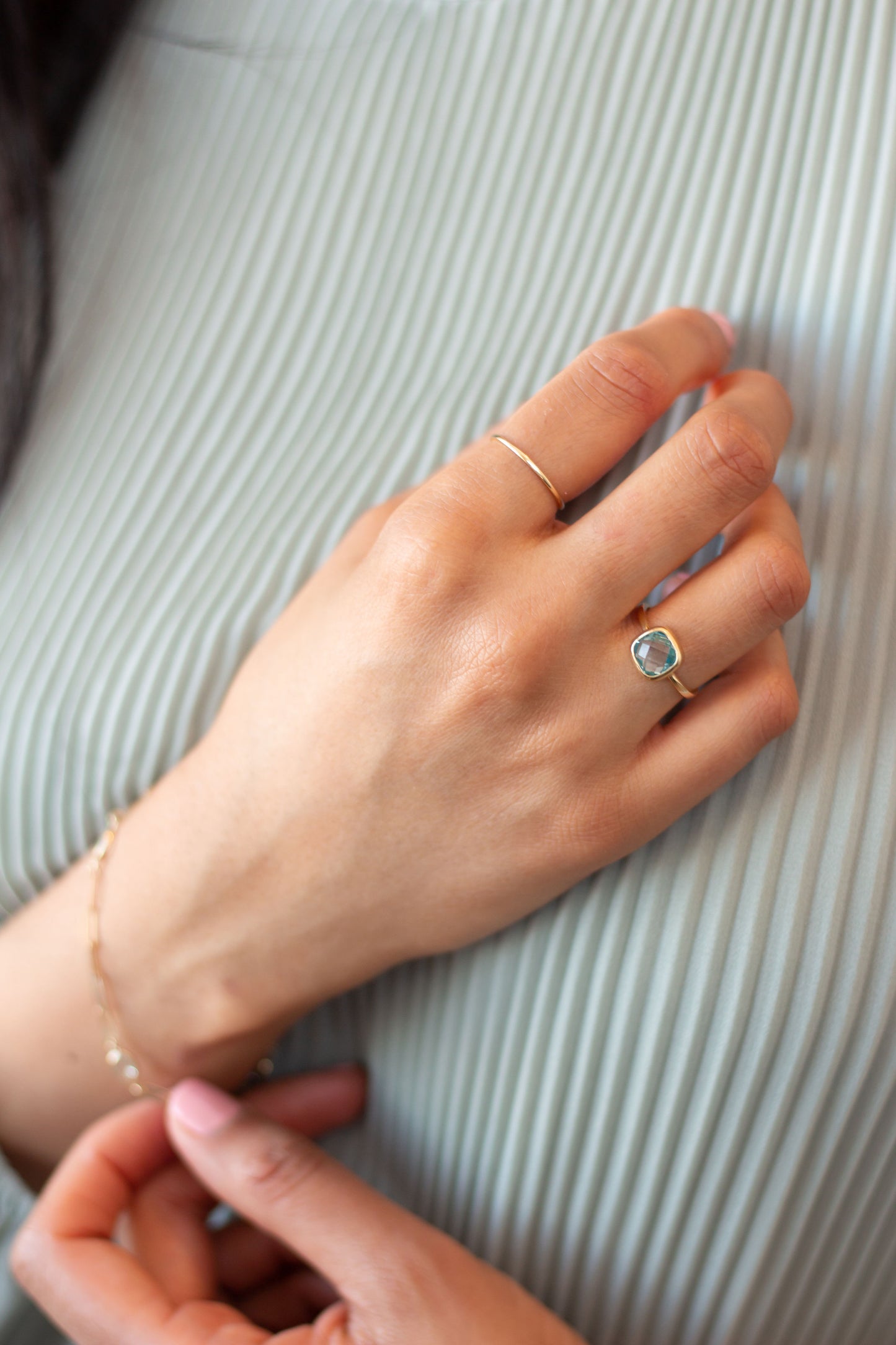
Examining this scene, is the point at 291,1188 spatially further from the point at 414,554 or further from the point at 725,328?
the point at 725,328

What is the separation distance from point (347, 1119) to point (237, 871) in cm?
23

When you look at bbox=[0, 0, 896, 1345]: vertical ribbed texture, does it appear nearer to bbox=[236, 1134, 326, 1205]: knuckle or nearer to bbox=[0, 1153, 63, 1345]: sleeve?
bbox=[236, 1134, 326, 1205]: knuckle

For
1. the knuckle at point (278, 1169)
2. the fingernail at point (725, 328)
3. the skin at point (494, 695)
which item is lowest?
the knuckle at point (278, 1169)

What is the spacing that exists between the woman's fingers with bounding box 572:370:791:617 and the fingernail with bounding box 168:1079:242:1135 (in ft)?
1.35

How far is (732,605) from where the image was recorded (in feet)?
1.65

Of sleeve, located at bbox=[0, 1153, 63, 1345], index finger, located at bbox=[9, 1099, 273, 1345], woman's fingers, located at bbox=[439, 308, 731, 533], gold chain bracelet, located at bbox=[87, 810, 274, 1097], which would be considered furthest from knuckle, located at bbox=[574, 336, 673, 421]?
sleeve, located at bbox=[0, 1153, 63, 1345]

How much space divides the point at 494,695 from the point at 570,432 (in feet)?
0.49

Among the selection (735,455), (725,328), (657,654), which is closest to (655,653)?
(657,654)

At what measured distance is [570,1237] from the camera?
2.03 feet

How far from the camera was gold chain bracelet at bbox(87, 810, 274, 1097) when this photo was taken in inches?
27.6

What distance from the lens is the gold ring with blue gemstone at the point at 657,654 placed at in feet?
1.66

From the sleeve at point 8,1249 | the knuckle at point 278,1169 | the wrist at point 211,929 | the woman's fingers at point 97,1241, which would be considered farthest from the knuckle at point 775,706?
the sleeve at point 8,1249

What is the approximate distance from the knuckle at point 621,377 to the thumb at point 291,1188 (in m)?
0.48

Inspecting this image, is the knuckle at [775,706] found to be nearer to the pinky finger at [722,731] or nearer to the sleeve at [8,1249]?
the pinky finger at [722,731]
